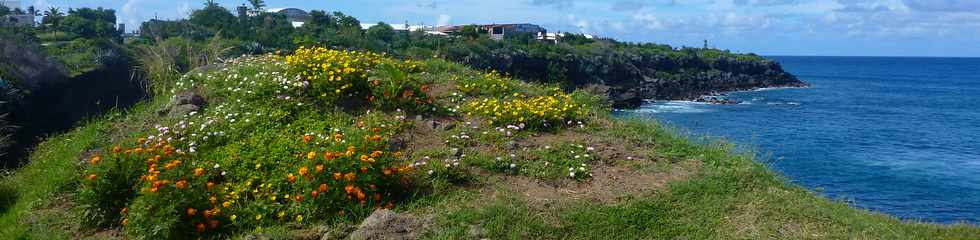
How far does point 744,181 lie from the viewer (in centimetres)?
635

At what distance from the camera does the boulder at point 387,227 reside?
16.0ft

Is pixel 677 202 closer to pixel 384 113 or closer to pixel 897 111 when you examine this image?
pixel 384 113

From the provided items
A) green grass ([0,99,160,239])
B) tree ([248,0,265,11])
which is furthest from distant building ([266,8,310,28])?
green grass ([0,99,160,239])

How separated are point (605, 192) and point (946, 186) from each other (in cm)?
2550

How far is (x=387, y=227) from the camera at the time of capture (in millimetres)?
4926

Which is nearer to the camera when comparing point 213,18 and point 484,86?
point 484,86

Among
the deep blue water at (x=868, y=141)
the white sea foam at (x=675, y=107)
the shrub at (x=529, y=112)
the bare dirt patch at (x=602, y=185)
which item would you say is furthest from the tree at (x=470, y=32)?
the bare dirt patch at (x=602, y=185)

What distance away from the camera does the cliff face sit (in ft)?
182

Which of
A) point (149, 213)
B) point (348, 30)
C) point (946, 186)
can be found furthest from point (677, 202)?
point (348, 30)

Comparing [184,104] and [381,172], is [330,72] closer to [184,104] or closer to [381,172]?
[184,104]

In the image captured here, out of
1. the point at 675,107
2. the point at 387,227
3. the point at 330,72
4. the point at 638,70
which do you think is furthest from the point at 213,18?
Result: the point at 387,227

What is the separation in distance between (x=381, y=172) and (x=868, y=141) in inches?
1477

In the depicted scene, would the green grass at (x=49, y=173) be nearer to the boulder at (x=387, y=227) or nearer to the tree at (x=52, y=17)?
Result: the boulder at (x=387, y=227)

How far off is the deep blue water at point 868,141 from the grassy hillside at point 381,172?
172 centimetres
